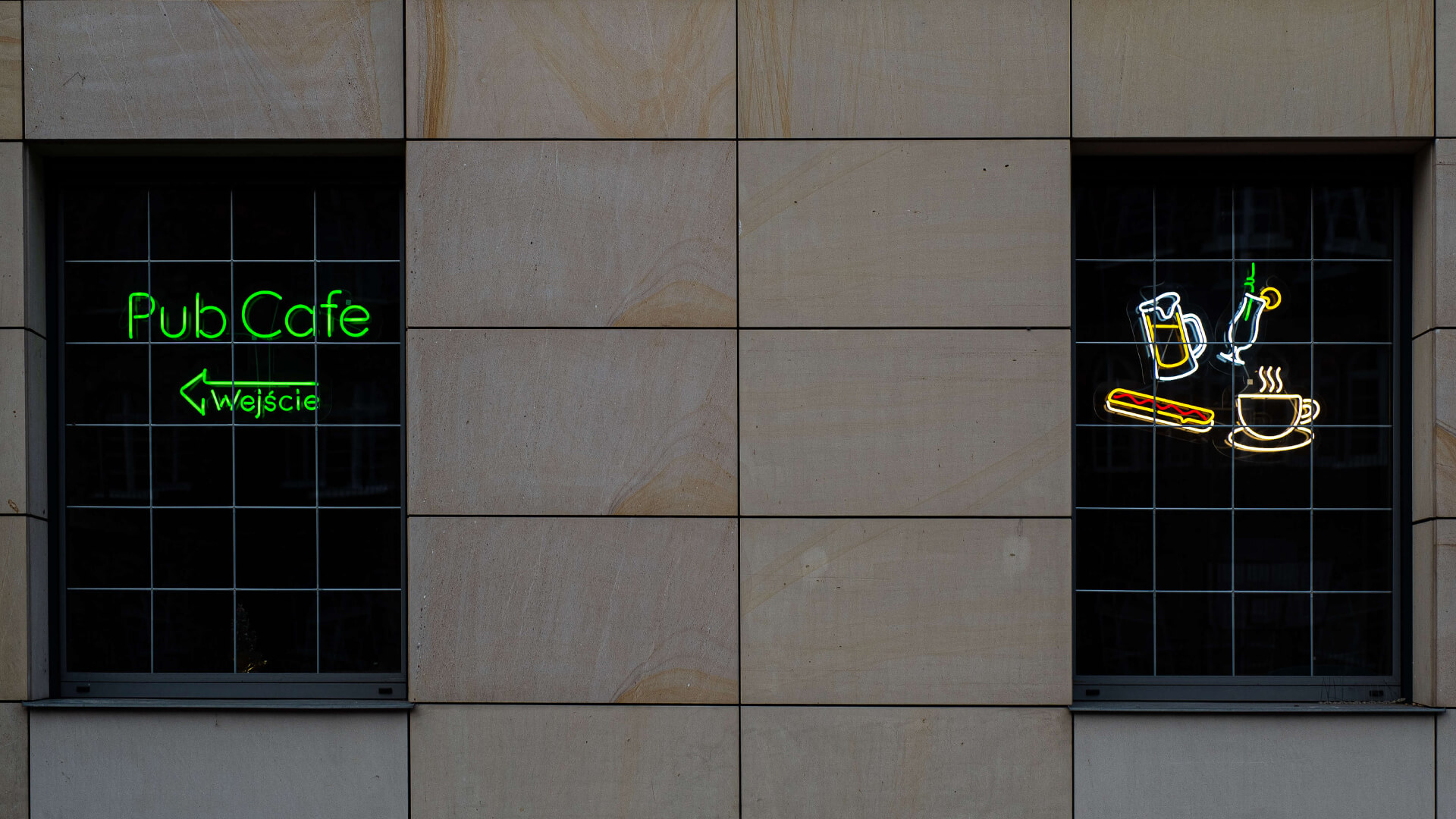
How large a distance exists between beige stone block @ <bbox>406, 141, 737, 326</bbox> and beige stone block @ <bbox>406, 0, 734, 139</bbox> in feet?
0.42

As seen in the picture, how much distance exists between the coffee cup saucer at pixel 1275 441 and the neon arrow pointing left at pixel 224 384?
531cm

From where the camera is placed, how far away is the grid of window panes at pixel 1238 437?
620 cm

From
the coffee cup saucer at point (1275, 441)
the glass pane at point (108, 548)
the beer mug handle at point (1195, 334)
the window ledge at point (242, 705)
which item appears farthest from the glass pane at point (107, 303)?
the coffee cup saucer at point (1275, 441)

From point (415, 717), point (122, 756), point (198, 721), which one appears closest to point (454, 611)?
point (415, 717)

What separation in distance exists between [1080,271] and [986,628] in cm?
210

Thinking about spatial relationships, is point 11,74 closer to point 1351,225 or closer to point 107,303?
point 107,303

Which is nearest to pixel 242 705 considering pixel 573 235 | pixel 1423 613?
pixel 573 235

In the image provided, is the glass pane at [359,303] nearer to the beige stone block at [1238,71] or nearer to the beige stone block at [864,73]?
the beige stone block at [864,73]

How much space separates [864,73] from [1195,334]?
241 cm

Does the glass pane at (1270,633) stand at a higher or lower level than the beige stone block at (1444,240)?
lower

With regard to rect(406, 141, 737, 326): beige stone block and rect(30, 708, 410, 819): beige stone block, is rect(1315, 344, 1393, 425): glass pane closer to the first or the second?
rect(406, 141, 737, 326): beige stone block

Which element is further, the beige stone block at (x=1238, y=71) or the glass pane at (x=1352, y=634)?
the glass pane at (x=1352, y=634)

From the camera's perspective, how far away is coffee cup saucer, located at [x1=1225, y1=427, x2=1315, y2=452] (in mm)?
6227

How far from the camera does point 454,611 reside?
A: 597 centimetres
